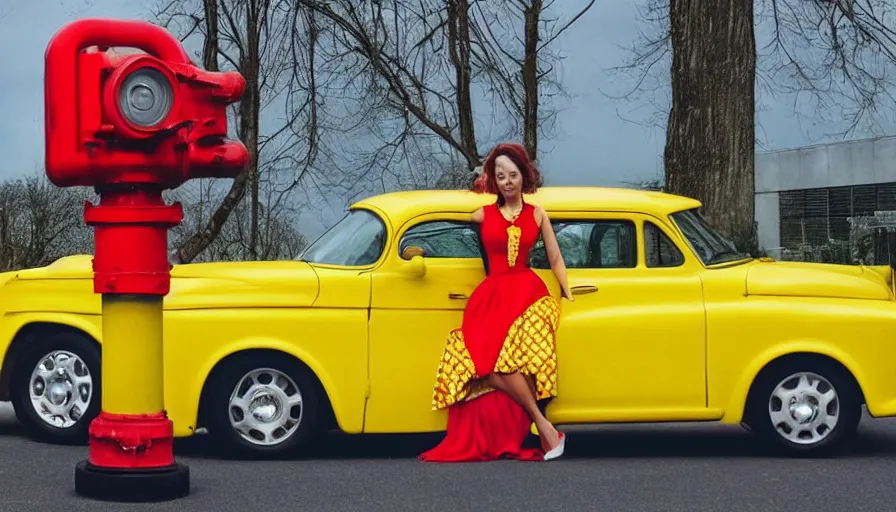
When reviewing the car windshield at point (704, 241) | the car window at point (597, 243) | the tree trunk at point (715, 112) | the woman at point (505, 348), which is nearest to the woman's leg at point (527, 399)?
the woman at point (505, 348)

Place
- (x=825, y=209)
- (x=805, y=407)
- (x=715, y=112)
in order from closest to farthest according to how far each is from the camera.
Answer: (x=805, y=407)
(x=715, y=112)
(x=825, y=209)

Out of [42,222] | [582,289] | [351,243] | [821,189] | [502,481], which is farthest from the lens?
[821,189]

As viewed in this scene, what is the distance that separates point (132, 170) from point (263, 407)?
7.72ft

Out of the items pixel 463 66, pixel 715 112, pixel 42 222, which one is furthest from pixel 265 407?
pixel 42 222

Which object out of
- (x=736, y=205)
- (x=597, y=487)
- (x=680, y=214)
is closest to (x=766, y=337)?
(x=680, y=214)

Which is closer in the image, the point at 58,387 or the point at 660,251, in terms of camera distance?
the point at 660,251

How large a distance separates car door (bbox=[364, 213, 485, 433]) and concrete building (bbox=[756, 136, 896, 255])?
40.8 meters

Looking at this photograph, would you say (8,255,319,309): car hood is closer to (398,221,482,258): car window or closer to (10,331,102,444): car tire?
(398,221,482,258): car window

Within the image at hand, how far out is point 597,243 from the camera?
8.68 metres

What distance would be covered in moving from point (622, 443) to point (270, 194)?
7.89 metres

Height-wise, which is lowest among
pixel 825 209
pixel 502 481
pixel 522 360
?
pixel 502 481

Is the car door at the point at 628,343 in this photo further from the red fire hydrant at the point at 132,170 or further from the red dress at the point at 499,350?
the red fire hydrant at the point at 132,170

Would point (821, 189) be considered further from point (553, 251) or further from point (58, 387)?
point (58, 387)

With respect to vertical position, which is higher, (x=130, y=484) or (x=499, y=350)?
(x=499, y=350)
